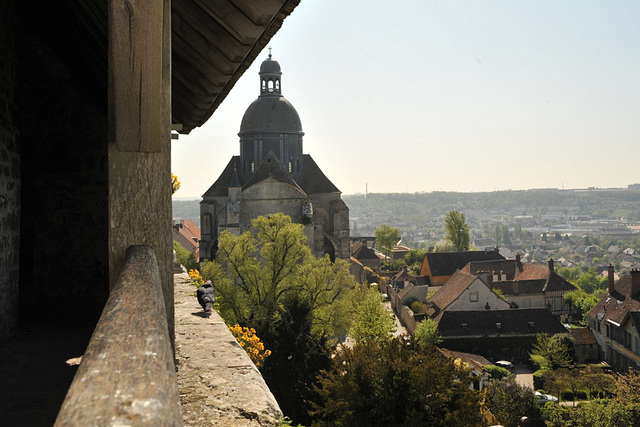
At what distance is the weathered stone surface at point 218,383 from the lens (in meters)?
3.54

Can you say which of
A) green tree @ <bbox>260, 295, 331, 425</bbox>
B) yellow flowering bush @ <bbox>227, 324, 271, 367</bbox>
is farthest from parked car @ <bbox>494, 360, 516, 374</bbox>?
yellow flowering bush @ <bbox>227, 324, 271, 367</bbox>

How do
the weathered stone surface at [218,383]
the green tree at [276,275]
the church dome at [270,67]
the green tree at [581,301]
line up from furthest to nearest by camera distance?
1. the green tree at [581,301]
2. the church dome at [270,67]
3. the green tree at [276,275]
4. the weathered stone surface at [218,383]

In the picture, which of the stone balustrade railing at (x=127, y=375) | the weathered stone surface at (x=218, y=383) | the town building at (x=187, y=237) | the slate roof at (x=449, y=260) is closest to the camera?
the stone balustrade railing at (x=127, y=375)

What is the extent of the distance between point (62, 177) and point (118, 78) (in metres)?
4.65

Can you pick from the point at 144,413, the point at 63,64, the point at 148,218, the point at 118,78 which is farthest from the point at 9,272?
the point at 144,413

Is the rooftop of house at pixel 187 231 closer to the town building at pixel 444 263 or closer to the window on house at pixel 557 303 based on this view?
the town building at pixel 444 263

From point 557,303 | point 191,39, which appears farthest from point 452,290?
point 191,39

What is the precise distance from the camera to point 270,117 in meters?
45.8

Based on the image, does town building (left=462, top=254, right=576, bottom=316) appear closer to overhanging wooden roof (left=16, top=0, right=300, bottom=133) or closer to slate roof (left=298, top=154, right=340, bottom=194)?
slate roof (left=298, top=154, right=340, bottom=194)

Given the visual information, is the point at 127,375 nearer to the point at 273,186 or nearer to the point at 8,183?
the point at 8,183

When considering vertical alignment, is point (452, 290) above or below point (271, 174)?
below

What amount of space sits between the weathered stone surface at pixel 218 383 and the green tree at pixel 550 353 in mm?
32185

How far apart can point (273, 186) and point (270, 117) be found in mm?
9403

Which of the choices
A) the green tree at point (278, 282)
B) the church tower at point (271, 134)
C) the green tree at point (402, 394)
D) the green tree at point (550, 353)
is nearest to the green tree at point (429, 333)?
the green tree at point (550, 353)
